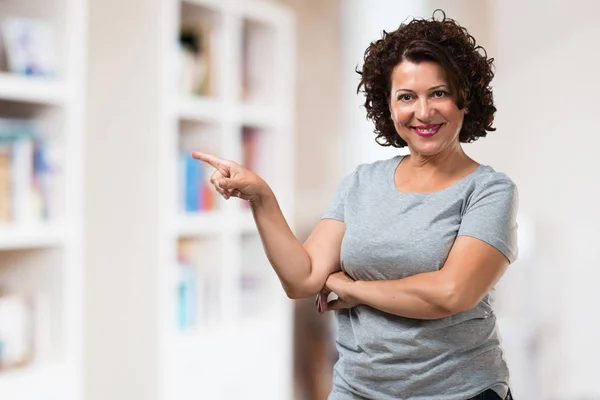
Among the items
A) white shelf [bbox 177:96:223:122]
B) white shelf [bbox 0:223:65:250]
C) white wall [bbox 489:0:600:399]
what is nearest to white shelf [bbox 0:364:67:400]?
white shelf [bbox 0:223:65:250]

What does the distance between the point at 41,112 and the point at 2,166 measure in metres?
0.23

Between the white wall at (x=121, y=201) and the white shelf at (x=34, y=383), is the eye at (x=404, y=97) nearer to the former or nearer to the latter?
the white shelf at (x=34, y=383)

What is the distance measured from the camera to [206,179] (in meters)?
2.91

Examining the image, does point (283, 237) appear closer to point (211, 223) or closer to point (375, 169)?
point (375, 169)

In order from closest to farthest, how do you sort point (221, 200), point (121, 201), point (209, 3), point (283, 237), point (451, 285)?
point (451, 285) < point (283, 237) < point (121, 201) < point (209, 3) < point (221, 200)

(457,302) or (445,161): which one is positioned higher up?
(445,161)

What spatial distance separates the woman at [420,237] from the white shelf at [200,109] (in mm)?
1704

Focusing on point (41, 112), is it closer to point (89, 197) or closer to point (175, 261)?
point (89, 197)

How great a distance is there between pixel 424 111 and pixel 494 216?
18 cm

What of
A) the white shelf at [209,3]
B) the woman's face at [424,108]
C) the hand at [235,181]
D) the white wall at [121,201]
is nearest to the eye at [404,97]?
the woman's face at [424,108]

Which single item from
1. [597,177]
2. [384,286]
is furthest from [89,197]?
[597,177]

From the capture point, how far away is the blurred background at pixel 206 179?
2328mm

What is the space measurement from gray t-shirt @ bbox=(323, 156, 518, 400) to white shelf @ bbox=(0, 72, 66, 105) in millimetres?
1452

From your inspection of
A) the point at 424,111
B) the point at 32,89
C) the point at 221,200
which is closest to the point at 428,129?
the point at 424,111
